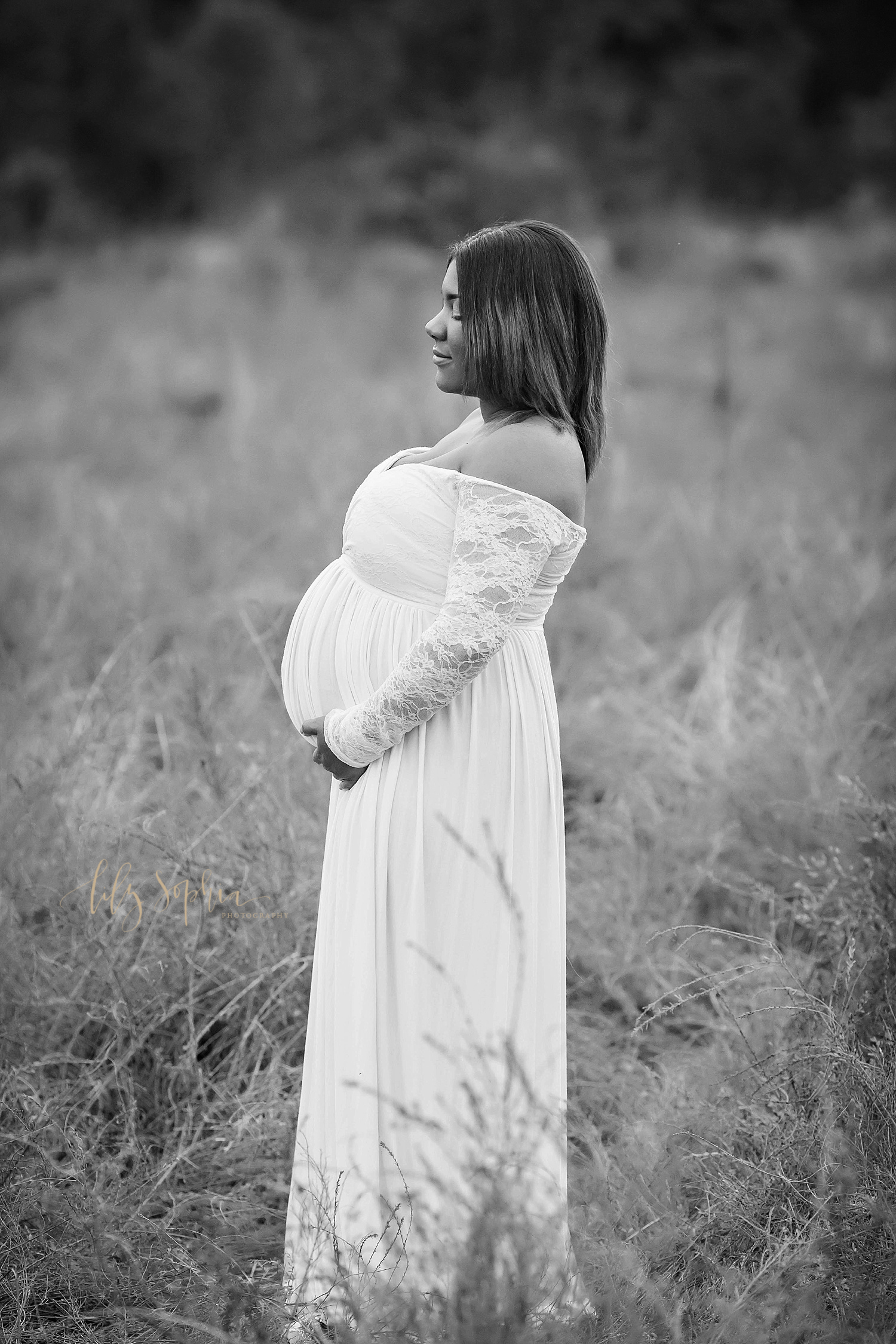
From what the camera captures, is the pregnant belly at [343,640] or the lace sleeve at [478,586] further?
the pregnant belly at [343,640]

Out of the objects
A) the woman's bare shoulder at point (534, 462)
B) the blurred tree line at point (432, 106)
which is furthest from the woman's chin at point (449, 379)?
the blurred tree line at point (432, 106)

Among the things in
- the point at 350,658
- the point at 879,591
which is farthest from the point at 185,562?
the point at 350,658

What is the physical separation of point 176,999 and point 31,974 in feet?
1.04

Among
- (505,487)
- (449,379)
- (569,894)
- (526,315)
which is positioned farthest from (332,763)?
(569,894)

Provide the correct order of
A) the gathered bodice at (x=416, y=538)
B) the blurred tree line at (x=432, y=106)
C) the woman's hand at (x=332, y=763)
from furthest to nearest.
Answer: the blurred tree line at (x=432, y=106) → the woman's hand at (x=332, y=763) → the gathered bodice at (x=416, y=538)

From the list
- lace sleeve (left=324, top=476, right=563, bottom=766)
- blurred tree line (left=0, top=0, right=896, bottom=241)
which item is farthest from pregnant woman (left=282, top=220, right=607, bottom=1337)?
blurred tree line (left=0, top=0, right=896, bottom=241)

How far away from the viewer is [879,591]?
16.7 ft

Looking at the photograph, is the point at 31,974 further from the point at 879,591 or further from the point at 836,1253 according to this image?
the point at 879,591

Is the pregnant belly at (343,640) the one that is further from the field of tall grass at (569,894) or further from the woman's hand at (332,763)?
the field of tall grass at (569,894)

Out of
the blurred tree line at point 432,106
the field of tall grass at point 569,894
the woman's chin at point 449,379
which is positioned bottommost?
the field of tall grass at point 569,894

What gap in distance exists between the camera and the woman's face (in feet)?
5.91

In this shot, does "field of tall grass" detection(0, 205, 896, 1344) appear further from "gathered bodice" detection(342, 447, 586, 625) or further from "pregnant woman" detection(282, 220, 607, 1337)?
"gathered bodice" detection(342, 447, 586, 625)

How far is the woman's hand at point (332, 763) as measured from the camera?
1.88 meters

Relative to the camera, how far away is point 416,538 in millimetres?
1793
